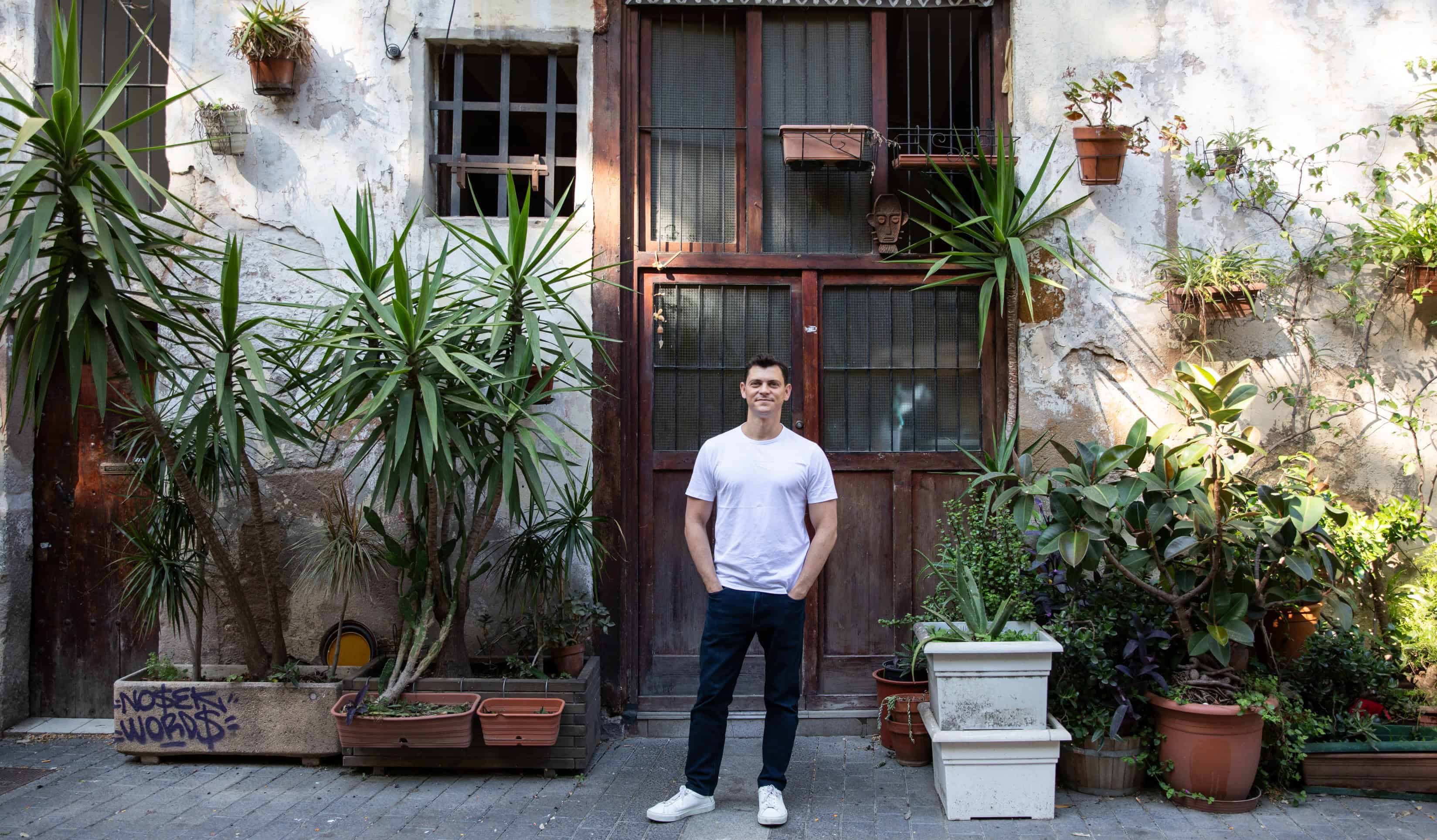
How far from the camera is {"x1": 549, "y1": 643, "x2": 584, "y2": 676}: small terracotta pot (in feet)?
15.0

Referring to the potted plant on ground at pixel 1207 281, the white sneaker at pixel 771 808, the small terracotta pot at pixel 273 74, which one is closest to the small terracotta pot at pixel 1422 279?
the potted plant on ground at pixel 1207 281

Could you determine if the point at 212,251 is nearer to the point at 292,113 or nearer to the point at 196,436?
the point at 196,436

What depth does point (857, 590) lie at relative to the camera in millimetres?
5008

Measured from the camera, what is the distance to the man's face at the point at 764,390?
3742mm

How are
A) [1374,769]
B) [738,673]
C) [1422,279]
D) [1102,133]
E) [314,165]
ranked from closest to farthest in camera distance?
[738,673]
[1374,769]
[1422,279]
[1102,133]
[314,165]

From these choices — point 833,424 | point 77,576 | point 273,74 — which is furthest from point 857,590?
point 77,576

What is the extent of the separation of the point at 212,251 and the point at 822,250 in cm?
268

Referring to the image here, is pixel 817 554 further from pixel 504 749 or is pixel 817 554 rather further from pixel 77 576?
pixel 77 576

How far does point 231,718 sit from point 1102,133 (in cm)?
453

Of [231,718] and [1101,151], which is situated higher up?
[1101,151]

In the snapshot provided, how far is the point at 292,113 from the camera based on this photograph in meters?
4.93

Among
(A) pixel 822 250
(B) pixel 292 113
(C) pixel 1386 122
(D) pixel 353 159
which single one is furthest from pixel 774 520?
(C) pixel 1386 122

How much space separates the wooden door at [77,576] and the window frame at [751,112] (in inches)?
109

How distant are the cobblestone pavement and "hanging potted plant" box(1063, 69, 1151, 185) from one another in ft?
8.86
